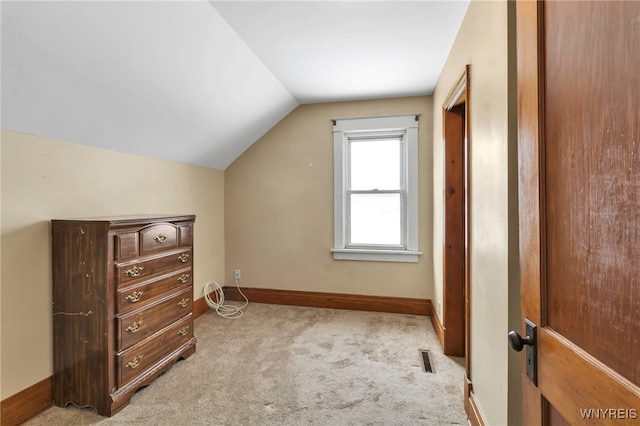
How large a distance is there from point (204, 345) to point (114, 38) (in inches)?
93.9

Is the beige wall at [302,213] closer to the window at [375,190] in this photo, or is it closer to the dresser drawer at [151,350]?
the window at [375,190]

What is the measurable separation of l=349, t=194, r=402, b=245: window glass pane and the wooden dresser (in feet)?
7.56

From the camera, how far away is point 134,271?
1.95m

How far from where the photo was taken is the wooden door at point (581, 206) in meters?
0.52

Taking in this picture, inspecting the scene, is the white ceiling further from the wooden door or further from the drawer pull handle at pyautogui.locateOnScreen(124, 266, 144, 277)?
the wooden door

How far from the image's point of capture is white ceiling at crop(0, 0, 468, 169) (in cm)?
152

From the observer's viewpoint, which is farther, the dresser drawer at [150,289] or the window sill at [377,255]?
the window sill at [377,255]

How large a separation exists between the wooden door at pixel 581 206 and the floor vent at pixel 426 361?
1.60 m

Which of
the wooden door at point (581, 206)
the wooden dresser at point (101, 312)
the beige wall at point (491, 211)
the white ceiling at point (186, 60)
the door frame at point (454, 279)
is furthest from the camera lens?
the door frame at point (454, 279)

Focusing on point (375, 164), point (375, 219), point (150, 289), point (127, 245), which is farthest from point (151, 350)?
point (375, 164)

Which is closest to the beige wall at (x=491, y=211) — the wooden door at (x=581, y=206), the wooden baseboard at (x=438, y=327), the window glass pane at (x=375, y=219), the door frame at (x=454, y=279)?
the wooden door at (x=581, y=206)

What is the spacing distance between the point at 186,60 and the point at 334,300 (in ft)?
9.31

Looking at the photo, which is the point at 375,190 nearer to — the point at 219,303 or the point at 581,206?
the point at 219,303

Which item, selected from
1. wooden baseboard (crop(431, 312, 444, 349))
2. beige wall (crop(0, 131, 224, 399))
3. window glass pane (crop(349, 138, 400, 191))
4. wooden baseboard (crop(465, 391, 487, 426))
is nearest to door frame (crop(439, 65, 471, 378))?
wooden baseboard (crop(431, 312, 444, 349))
